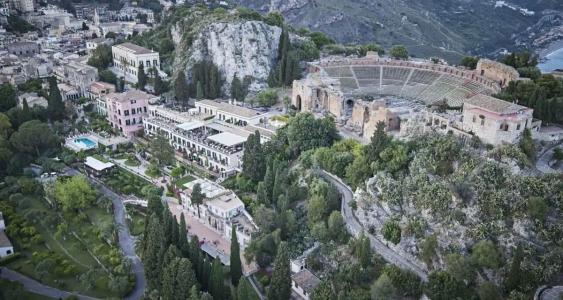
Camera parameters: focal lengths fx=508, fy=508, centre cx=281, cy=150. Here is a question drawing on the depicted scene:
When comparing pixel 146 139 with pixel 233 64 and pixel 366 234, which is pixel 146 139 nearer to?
pixel 233 64

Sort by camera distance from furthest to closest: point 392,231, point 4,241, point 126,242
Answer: point 126,242 → point 4,241 → point 392,231

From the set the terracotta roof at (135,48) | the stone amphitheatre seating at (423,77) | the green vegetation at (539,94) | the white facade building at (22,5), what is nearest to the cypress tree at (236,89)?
the terracotta roof at (135,48)

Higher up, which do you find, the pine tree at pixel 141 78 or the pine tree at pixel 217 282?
the pine tree at pixel 141 78

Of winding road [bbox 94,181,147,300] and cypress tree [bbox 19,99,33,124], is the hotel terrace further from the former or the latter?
cypress tree [bbox 19,99,33,124]

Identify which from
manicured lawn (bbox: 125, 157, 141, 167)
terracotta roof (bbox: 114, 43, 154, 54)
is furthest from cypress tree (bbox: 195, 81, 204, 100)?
terracotta roof (bbox: 114, 43, 154, 54)

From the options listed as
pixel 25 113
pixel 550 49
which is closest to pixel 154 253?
pixel 25 113

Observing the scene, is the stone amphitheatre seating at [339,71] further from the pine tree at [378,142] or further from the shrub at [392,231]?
the shrub at [392,231]

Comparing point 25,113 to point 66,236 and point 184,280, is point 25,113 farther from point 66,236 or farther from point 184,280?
point 184,280
